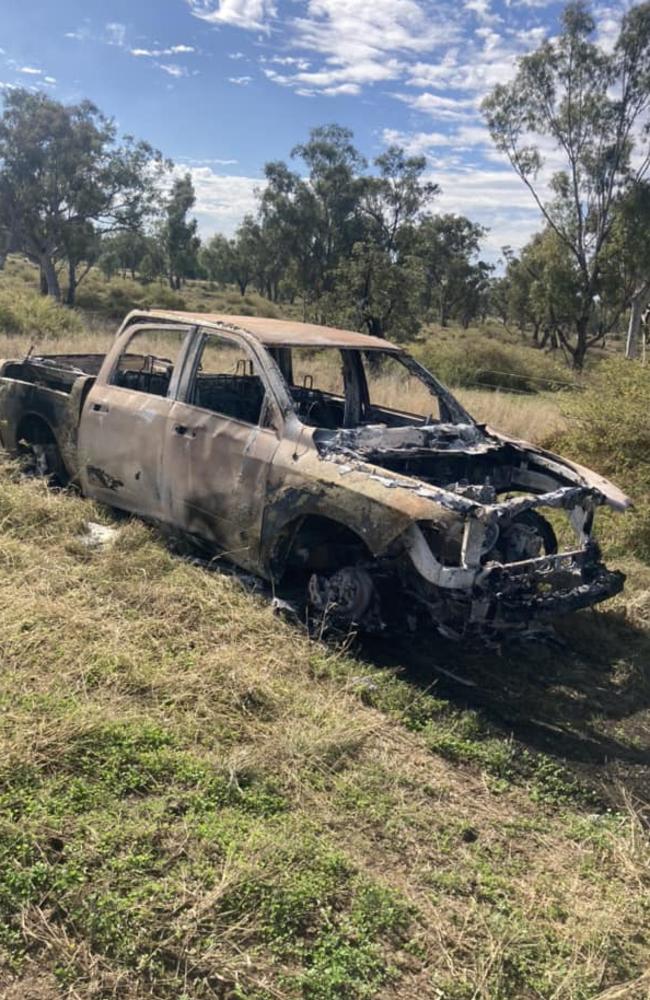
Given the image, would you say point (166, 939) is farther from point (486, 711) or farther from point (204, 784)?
point (486, 711)

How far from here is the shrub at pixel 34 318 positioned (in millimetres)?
17312

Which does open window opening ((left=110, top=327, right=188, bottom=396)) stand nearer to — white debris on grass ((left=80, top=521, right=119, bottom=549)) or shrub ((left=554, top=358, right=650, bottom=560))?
white debris on grass ((left=80, top=521, right=119, bottom=549))

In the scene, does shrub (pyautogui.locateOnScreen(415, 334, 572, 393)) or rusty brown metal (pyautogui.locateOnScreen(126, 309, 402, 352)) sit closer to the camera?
rusty brown metal (pyautogui.locateOnScreen(126, 309, 402, 352))

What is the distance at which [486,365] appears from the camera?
78.8ft

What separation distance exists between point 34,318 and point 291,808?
55.9ft

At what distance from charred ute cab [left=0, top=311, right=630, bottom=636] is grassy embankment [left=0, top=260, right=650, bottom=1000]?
0.45m

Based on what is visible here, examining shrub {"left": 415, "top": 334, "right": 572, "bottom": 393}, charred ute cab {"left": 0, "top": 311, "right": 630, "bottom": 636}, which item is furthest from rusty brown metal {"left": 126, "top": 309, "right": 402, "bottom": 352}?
shrub {"left": 415, "top": 334, "right": 572, "bottom": 393}

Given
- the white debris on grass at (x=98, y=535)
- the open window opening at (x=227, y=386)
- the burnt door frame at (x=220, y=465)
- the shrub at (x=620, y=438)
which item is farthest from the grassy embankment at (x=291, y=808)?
the shrub at (x=620, y=438)

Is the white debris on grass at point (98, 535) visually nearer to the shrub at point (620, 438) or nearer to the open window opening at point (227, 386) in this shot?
the open window opening at point (227, 386)

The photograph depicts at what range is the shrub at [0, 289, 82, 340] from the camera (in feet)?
56.8

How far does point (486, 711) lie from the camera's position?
13.6ft

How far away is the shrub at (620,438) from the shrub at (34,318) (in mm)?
11916

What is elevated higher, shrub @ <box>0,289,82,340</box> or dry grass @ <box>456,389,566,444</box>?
shrub @ <box>0,289,82,340</box>

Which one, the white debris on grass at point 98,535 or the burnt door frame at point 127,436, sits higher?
the burnt door frame at point 127,436
